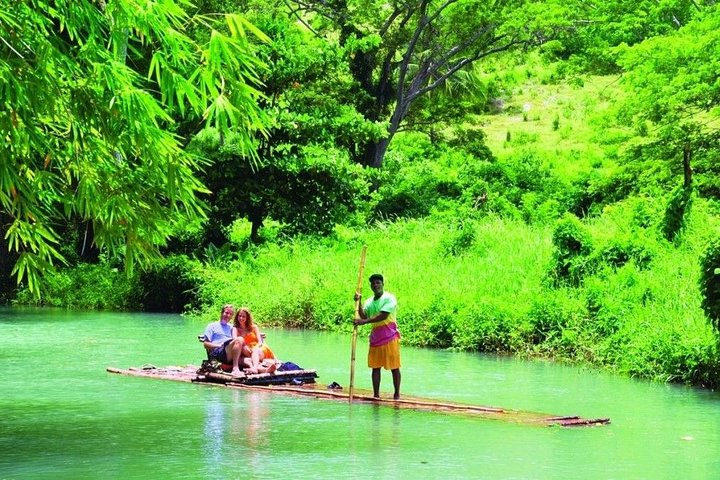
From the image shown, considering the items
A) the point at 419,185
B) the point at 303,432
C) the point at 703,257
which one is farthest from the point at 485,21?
the point at 303,432

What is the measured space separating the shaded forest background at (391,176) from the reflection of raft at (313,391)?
2.49 meters

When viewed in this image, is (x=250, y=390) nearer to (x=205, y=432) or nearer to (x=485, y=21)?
(x=205, y=432)

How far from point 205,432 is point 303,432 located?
956 millimetres

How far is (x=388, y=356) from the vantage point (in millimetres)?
13086

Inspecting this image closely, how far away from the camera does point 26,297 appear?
101 feet

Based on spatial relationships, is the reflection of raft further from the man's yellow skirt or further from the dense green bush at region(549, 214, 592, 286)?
the dense green bush at region(549, 214, 592, 286)

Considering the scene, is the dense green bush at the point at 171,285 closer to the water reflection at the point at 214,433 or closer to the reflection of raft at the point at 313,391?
the reflection of raft at the point at 313,391

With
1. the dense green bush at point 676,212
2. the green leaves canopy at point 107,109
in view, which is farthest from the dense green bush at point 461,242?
the green leaves canopy at point 107,109

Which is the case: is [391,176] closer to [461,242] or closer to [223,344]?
[461,242]

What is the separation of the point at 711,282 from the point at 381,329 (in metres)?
4.87

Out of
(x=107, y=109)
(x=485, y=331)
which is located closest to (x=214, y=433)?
(x=107, y=109)

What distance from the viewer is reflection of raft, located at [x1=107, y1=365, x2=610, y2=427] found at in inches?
475

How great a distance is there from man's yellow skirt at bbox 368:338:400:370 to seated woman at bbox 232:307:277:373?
6.61 feet

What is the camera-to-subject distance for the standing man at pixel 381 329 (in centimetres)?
1287
